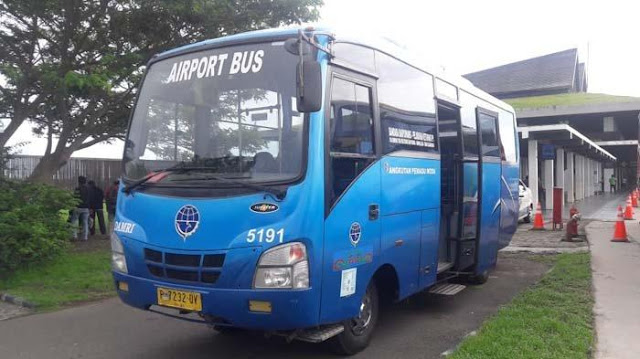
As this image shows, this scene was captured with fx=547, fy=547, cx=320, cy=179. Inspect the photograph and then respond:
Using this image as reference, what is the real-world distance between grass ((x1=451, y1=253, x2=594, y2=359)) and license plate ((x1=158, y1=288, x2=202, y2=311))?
234 centimetres

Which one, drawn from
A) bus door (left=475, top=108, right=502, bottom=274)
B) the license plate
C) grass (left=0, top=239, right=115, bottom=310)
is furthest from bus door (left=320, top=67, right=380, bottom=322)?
grass (left=0, top=239, right=115, bottom=310)

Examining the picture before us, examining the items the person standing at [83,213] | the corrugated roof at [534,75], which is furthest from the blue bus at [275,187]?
the corrugated roof at [534,75]

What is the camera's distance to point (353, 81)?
16.8ft

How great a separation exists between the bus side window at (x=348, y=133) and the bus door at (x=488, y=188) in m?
3.16

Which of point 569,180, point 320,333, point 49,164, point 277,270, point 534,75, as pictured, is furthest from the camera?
point 534,75

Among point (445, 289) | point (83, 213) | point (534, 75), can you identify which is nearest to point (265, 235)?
point (445, 289)

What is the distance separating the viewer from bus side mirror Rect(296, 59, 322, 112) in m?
4.31

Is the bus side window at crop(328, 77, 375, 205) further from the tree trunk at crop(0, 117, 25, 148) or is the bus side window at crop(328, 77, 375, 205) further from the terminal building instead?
the terminal building

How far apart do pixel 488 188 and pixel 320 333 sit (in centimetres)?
439

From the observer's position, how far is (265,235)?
14.2 feet

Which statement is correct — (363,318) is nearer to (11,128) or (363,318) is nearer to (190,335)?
(190,335)

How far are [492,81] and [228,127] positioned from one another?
52663mm

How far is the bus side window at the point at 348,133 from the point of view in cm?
476

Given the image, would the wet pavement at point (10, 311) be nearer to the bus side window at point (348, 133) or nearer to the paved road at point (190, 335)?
the paved road at point (190, 335)
